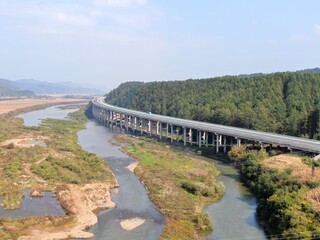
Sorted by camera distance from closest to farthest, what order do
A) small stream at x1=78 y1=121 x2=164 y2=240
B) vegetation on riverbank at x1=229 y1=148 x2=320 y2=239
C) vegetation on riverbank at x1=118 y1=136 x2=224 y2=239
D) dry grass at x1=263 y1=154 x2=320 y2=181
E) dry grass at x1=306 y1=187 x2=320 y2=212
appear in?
vegetation on riverbank at x1=229 y1=148 x2=320 y2=239, small stream at x1=78 y1=121 x2=164 y2=240, dry grass at x1=306 y1=187 x2=320 y2=212, vegetation on riverbank at x1=118 y1=136 x2=224 y2=239, dry grass at x1=263 y1=154 x2=320 y2=181

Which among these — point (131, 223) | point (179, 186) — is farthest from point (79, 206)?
point (179, 186)

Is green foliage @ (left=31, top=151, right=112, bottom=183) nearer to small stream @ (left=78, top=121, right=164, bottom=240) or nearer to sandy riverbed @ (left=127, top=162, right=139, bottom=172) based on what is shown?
small stream @ (left=78, top=121, right=164, bottom=240)

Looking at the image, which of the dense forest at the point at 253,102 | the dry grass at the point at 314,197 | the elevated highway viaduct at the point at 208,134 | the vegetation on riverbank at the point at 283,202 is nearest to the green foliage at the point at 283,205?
the vegetation on riverbank at the point at 283,202

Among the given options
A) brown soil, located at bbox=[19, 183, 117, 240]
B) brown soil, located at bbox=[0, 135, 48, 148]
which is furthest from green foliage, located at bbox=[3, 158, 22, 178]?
brown soil, located at bbox=[0, 135, 48, 148]

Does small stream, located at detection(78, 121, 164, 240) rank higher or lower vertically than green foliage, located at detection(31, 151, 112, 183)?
lower

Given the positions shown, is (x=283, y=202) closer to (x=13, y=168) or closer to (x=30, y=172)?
(x=30, y=172)

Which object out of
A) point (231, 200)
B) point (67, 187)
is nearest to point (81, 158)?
point (67, 187)
